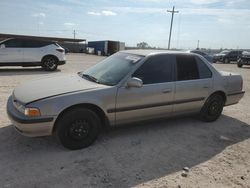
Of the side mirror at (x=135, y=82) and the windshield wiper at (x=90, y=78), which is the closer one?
the side mirror at (x=135, y=82)

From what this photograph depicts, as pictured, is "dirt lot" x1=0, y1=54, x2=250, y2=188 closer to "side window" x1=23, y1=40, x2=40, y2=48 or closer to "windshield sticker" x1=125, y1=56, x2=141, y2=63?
"windshield sticker" x1=125, y1=56, x2=141, y2=63

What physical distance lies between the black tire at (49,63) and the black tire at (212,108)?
951cm

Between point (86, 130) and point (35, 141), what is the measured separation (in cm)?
93

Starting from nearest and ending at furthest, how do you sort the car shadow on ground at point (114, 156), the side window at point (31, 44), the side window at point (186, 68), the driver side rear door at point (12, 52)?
the car shadow on ground at point (114, 156) → the side window at point (186, 68) → the driver side rear door at point (12, 52) → the side window at point (31, 44)

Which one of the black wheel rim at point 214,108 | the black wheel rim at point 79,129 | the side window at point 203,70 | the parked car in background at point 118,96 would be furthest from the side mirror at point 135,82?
the black wheel rim at point 214,108

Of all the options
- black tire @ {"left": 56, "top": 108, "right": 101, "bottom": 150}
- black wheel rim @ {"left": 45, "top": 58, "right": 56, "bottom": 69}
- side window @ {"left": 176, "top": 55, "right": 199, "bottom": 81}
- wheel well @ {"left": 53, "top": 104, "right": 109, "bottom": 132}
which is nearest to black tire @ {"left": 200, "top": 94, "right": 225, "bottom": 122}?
side window @ {"left": 176, "top": 55, "right": 199, "bottom": 81}

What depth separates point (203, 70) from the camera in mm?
5363

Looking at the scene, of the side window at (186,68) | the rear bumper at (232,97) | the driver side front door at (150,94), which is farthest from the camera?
the rear bumper at (232,97)

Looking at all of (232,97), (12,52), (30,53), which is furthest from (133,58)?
(12,52)

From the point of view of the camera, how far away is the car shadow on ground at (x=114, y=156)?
10.6 ft

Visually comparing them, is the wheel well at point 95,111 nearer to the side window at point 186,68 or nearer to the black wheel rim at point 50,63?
the side window at point 186,68

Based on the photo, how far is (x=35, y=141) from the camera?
13.8ft

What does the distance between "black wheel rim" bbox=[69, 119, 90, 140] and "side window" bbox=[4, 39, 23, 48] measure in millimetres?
9926

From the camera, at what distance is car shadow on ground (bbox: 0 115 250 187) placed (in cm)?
323
